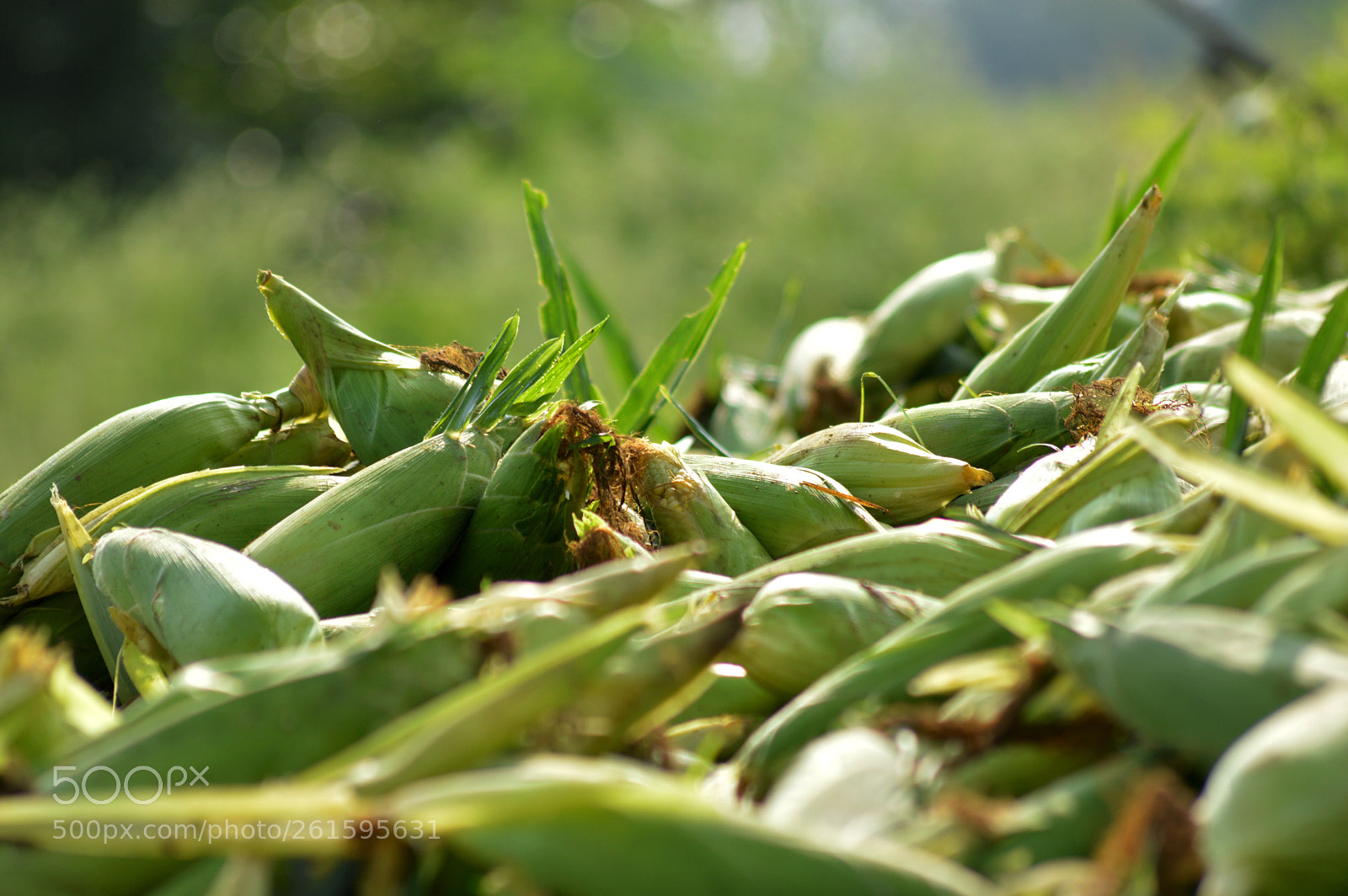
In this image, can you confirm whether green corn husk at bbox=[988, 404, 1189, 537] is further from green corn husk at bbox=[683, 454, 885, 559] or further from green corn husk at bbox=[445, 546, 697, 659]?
green corn husk at bbox=[445, 546, 697, 659]

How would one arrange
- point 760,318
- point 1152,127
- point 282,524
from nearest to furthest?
point 282,524 < point 1152,127 < point 760,318

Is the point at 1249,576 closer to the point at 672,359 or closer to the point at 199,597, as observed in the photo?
the point at 199,597

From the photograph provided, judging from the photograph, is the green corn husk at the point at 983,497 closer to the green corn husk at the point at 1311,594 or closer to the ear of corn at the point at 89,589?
the green corn husk at the point at 1311,594

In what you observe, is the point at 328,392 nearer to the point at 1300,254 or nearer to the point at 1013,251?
the point at 1013,251

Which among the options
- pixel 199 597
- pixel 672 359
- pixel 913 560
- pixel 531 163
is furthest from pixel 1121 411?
pixel 531 163

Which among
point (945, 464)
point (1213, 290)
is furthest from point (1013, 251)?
point (945, 464)

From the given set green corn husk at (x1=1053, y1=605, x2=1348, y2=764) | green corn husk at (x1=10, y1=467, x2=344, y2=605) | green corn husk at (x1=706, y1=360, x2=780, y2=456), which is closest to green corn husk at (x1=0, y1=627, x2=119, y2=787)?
green corn husk at (x1=10, y1=467, x2=344, y2=605)
